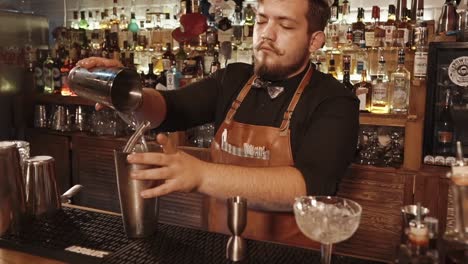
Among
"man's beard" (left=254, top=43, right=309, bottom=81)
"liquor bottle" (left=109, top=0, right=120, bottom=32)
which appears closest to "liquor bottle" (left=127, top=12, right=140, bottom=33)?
"liquor bottle" (left=109, top=0, right=120, bottom=32)

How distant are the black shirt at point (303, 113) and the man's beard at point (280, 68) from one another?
55mm

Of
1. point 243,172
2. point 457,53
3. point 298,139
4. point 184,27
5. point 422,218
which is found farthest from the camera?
point 184,27

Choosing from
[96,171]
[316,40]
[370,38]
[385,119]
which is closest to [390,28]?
[370,38]

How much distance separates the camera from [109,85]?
1.33 meters

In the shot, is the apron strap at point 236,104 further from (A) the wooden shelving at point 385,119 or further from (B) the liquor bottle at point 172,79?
(B) the liquor bottle at point 172,79

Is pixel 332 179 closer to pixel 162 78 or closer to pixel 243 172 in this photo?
pixel 243 172

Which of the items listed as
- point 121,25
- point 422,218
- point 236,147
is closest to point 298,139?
point 236,147

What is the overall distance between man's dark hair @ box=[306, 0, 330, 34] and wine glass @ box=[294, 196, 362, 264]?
2.59ft

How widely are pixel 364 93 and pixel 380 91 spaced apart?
95mm

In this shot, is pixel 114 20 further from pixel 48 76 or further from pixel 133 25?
pixel 48 76

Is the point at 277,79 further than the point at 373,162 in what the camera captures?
No

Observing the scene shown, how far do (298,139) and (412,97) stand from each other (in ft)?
4.53

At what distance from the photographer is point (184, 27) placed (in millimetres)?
3461

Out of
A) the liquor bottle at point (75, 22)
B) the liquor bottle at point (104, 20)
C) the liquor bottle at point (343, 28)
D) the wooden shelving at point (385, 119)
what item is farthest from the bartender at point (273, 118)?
the liquor bottle at point (75, 22)
